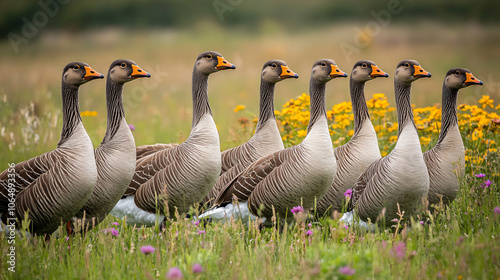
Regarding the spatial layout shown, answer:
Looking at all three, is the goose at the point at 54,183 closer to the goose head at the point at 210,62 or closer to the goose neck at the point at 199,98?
the goose neck at the point at 199,98

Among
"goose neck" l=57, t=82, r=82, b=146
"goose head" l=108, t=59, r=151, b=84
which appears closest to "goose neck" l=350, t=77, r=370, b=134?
"goose head" l=108, t=59, r=151, b=84

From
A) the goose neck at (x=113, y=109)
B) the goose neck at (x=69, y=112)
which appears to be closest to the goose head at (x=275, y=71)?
the goose neck at (x=113, y=109)

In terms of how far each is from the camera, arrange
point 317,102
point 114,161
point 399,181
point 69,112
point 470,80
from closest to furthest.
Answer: point 399,181 → point 69,112 → point 114,161 → point 470,80 → point 317,102

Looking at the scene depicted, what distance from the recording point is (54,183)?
21.0 feet

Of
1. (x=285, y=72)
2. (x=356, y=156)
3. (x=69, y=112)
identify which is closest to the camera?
(x=69, y=112)

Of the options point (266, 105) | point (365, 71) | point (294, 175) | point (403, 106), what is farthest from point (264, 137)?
point (403, 106)

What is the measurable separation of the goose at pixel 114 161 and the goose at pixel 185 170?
2.01 ft

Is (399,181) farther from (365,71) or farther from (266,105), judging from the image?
(266,105)

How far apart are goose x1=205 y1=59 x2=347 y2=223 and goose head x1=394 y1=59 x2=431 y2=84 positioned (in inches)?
30.9

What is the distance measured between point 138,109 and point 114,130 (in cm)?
1050

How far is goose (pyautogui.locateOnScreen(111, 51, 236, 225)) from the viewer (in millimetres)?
7523

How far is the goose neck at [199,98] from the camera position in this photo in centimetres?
796

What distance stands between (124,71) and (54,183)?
68.8 inches

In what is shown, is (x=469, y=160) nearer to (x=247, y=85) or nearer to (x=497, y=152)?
(x=497, y=152)
